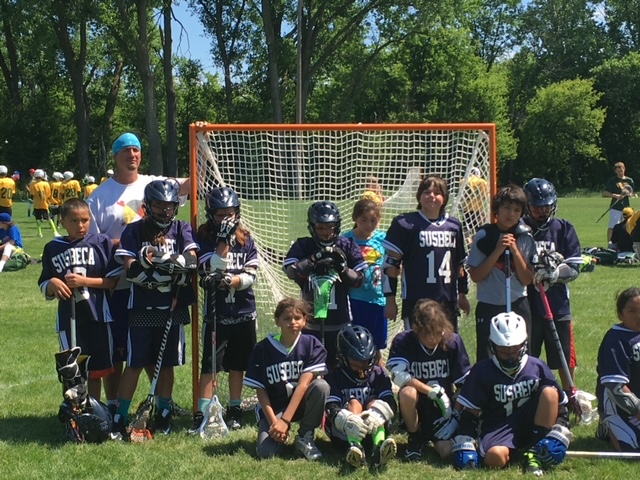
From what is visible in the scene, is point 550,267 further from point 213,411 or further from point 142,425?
point 142,425

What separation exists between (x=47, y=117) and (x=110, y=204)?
139 ft

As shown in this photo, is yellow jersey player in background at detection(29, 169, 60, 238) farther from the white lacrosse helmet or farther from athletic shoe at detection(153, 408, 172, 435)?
the white lacrosse helmet

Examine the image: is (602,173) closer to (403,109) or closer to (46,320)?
(403,109)

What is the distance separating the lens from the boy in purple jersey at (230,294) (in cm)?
543

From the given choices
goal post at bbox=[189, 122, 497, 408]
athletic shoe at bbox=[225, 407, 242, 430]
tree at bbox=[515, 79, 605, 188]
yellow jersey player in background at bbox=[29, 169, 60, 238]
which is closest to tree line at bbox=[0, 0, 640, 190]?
tree at bbox=[515, 79, 605, 188]

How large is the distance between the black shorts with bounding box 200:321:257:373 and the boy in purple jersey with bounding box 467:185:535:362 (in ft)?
5.67

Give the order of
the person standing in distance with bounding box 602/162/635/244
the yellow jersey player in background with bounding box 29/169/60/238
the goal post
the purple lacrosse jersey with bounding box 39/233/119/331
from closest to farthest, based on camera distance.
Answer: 1. the purple lacrosse jersey with bounding box 39/233/119/331
2. the goal post
3. the person standing in distance with bounding box 602/162/635/244
4. the yellow jersey player in background with bounding box 29/169/60/238

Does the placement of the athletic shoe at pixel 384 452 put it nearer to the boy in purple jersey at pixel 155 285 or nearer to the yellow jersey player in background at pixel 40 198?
the boy in purple jersey at pixel 155 285

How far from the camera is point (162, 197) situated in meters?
5.22

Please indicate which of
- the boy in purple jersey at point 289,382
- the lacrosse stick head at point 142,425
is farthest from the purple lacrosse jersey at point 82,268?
the boy in purple jersey at point 289,382

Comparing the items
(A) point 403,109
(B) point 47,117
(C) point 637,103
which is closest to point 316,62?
(A) point 403,109

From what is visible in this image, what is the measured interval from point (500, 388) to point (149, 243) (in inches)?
103

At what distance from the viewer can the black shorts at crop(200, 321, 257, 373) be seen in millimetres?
5605

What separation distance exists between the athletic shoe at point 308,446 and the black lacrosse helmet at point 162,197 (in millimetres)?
1772
